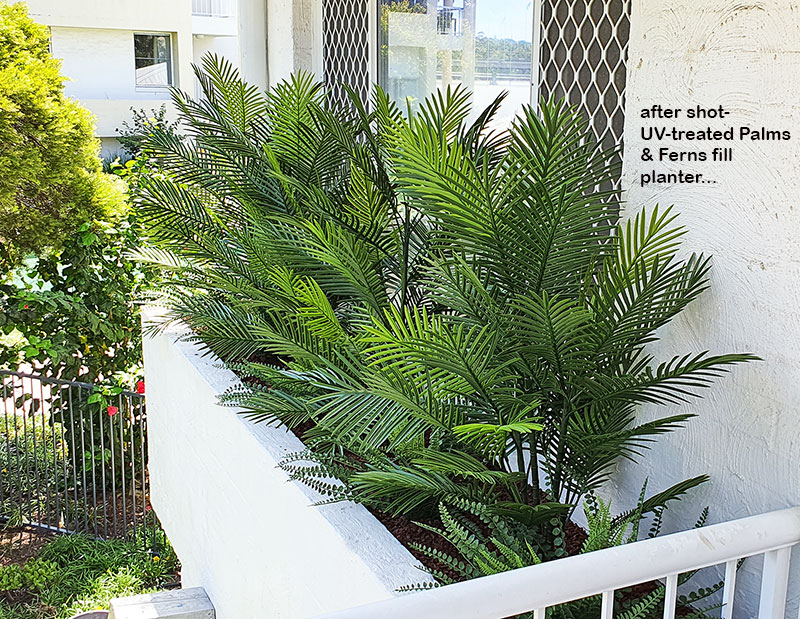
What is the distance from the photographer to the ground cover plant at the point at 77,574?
5434mm

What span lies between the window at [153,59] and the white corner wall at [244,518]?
13.2 m

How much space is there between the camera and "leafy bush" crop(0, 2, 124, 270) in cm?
530

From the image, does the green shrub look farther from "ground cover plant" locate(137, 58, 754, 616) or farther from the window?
the window

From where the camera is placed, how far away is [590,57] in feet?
7.77

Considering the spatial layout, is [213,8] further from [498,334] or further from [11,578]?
[498,334]

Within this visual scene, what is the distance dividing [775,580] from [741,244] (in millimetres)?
647

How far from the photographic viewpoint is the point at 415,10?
3602 mm

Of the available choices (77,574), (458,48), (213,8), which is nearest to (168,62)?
(213,8)

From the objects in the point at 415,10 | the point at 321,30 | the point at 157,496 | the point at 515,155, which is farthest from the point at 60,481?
the point at 515,155

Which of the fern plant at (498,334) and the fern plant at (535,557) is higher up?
the fern plant at (498,334)

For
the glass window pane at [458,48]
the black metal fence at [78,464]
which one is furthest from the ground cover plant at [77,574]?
the glass window pane at [458,48]

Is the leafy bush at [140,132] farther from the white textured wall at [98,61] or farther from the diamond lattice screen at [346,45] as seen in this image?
the diamond lattice screen at [346,45]

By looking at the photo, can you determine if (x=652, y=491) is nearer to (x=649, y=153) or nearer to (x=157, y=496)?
(x=649, y=153)

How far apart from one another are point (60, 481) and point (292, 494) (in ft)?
16.3
